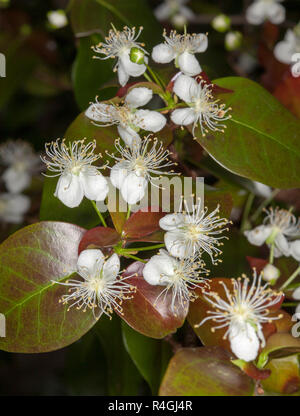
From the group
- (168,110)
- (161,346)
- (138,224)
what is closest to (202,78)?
(168,110)

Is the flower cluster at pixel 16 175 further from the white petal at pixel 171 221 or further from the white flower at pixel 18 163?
the white petal at pixel 171 221

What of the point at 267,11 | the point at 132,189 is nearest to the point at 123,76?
the point at 132,189

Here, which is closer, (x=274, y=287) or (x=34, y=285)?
(x=34, y=285)

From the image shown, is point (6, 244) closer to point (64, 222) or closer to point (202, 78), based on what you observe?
point (64, 222)

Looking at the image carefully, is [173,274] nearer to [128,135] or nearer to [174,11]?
[128,135]

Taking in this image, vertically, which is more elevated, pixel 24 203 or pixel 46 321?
pixel 24 203

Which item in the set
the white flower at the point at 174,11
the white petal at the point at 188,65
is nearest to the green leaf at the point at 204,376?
the white petal at the point at 188,65
